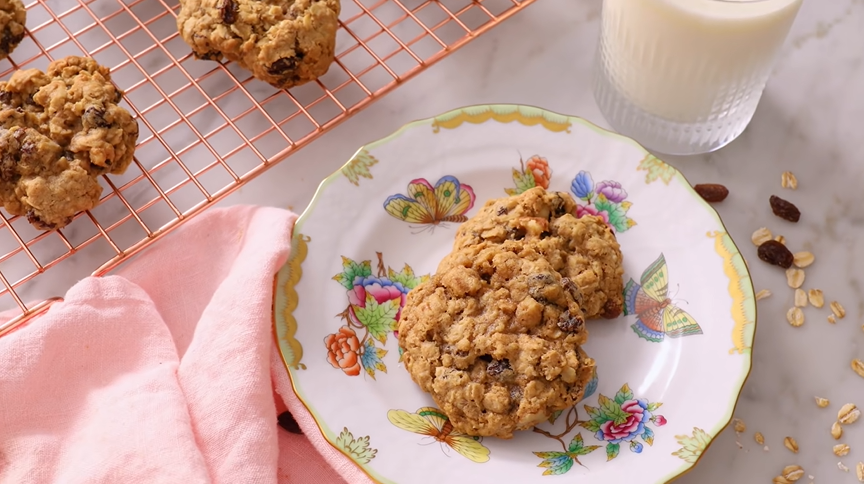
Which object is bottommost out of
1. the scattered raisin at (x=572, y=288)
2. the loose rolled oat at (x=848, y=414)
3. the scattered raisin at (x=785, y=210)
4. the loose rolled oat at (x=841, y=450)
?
the loose rolled oat at (x=841, y=450)

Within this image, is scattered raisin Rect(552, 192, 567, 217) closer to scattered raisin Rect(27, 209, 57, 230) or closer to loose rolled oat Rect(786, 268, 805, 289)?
loose rolled oat Rect(786, 268, 805, 289)

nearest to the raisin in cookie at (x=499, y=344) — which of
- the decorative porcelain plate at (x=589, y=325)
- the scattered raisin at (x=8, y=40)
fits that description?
the decorative porcelain plate at (x=589, y=325)

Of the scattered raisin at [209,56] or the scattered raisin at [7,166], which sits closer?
the scattered raisin at [7,166]

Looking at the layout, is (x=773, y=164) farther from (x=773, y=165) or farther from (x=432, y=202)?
(x=432, y=202)

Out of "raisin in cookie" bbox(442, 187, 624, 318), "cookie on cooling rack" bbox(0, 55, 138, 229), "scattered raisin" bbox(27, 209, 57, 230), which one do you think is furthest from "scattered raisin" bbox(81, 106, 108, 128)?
"raisin in cookie" bbox(442, 187, 624, 318)

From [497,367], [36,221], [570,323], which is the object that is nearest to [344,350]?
[497,367]

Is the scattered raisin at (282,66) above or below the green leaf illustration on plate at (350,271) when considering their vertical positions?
above

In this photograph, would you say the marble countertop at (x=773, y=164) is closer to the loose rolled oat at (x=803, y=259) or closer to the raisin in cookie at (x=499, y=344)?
the loose rolled oat at (x=803, y=259)
